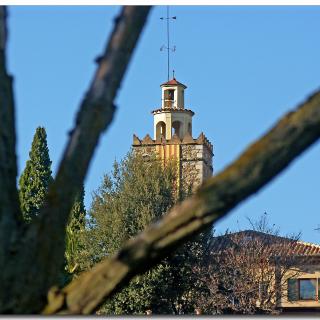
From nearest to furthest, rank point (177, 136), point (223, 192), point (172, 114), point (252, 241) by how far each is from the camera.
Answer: point (223, 192) < point (252, 241) < point (177, 136) < point (172, 114)

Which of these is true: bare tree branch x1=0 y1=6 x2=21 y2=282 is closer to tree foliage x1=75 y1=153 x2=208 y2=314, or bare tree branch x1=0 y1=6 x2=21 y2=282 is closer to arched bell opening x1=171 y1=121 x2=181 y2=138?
tree foliage x1=75 y1=153 x2=208 y2=314

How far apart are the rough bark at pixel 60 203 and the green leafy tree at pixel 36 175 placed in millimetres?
41341

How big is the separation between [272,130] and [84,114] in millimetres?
639

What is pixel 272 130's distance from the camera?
339 centimetres

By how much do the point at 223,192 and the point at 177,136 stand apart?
5217 cm

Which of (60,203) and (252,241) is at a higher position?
(252,241)

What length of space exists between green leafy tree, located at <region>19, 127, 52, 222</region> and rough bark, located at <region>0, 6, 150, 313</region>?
41.3 metres

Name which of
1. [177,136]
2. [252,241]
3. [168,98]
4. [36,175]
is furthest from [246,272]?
[168,98]

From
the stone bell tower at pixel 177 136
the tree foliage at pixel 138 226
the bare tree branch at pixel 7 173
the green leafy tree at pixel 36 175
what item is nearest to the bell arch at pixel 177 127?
the stone bell tower at pixel 177 136

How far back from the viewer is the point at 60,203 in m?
3.61

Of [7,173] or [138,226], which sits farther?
[138,226]

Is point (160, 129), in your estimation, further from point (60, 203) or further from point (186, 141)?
point (60, 203)

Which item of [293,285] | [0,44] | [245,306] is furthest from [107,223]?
[0,44]

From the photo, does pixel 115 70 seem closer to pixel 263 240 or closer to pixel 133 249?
pixel 133 249
